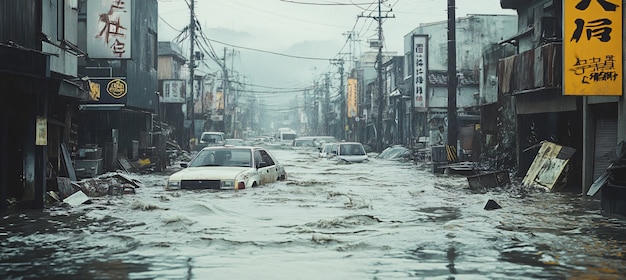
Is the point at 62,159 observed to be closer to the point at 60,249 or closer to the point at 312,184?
the point at 312,184

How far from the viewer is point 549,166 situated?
19.6m

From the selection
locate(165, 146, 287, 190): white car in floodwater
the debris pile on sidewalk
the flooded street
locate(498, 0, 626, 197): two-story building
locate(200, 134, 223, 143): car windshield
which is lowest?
the flooded street

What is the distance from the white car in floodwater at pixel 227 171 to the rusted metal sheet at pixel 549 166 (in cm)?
794

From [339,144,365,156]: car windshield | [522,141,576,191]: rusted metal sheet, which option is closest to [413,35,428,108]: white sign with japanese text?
[339,144,365,156]: car windshield

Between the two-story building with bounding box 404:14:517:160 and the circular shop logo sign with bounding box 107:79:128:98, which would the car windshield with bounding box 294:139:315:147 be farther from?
the circular shop logo sign with bounding box 107:79:128:98

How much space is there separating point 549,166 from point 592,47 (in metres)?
5.00

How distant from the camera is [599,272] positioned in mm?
7316

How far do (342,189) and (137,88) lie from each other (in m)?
13.8

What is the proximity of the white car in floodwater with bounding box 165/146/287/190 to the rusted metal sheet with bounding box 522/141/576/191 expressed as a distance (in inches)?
313

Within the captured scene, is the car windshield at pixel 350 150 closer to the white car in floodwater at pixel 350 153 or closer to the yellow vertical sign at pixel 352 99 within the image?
the white car in floodwater at pixel 350 153

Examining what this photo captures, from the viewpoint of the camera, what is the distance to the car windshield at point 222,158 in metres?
16.9

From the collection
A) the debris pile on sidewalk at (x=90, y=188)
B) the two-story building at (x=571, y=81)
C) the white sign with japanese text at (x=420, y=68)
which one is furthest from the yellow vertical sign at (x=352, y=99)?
the debris pile on sidewalk at (x=90, y=188)

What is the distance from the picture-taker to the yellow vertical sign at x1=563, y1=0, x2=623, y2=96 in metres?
15.3

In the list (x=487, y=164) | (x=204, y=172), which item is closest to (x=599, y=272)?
(x=204, y=172)
